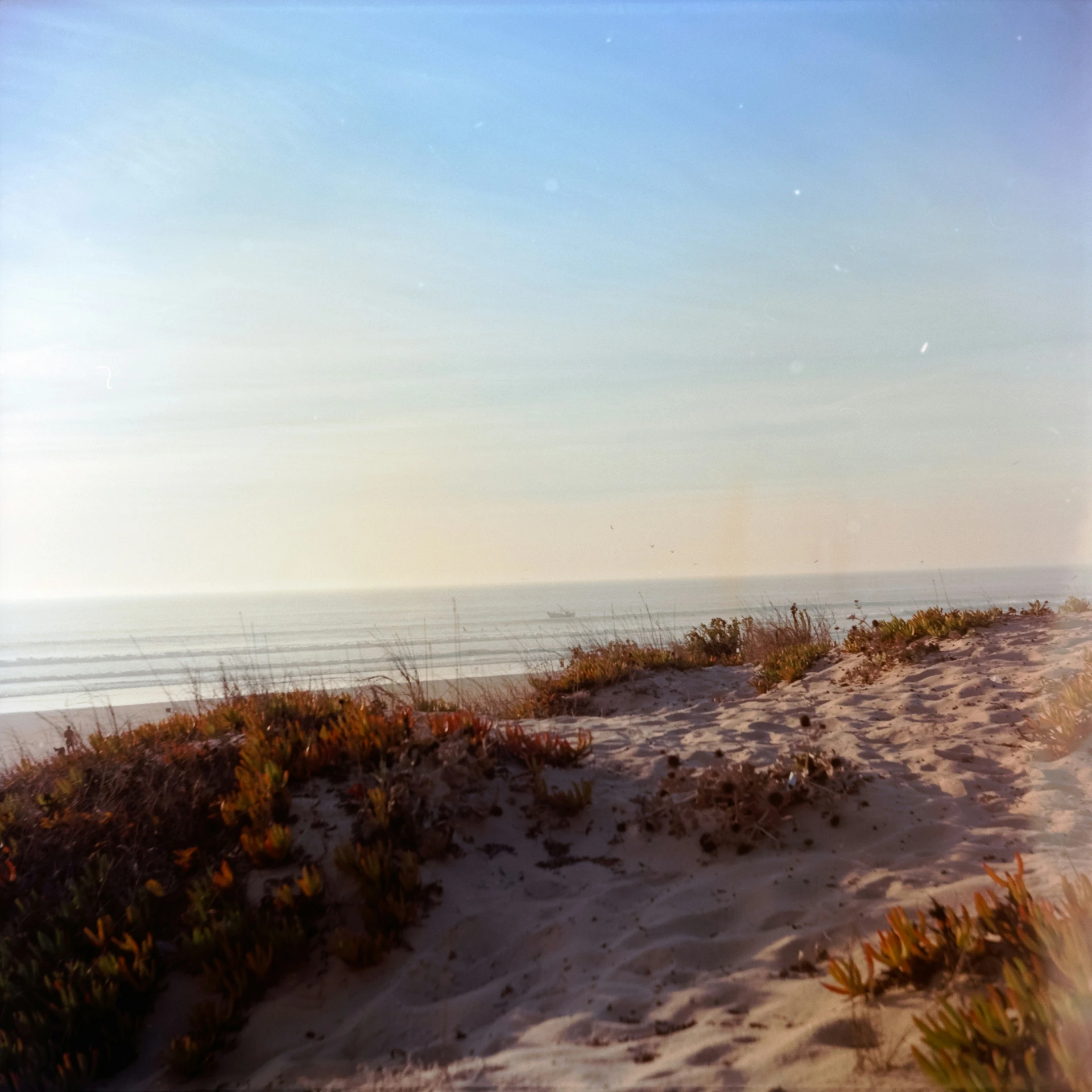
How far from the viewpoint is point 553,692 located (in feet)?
35.0

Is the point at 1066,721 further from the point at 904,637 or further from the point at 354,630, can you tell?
the point at 354,630

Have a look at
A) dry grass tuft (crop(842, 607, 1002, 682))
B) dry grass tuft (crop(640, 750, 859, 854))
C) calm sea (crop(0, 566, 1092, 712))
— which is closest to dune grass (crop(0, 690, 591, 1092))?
dry grass tuft (crop(640, 750, 859, 854))

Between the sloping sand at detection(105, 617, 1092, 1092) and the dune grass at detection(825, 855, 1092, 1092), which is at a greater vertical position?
the dune grass at detection(825, 855, 1092, 1092)

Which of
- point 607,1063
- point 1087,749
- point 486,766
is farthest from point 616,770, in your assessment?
point 1087,749

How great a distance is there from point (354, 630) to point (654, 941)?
43379 millimetres

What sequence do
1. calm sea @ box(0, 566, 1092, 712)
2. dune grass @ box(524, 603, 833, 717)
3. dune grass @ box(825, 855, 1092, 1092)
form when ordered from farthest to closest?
calm sea @ box(0, 566, 1092, 712), dune grass @ box(524, 603, 833, 717), dune grass @ box(825, 855, 1092, 1092)

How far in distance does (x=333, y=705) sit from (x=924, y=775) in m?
4.95

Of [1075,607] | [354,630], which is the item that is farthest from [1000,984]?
[354,630]

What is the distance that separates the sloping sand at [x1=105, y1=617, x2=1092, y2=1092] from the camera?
131 inches

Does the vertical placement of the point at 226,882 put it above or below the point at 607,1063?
above

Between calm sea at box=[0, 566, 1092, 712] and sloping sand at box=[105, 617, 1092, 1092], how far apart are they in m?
4.66

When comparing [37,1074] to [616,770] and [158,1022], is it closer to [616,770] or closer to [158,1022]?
[158,1022]

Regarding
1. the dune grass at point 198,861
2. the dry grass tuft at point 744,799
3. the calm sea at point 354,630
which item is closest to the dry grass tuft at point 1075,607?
the calm sea at point 354,630

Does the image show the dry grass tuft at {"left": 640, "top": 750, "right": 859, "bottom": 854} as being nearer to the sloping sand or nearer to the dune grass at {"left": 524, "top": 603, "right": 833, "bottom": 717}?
the sloping sand
